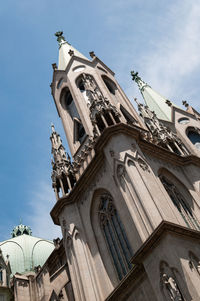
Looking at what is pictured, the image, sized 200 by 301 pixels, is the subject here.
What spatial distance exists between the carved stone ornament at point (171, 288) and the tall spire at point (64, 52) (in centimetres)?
2433

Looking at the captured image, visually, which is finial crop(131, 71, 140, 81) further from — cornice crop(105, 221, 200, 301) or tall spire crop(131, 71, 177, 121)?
cornice crop(105, 221, 200, 301)

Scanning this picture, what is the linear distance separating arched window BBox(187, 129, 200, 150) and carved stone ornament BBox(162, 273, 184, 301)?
1783 centimetres

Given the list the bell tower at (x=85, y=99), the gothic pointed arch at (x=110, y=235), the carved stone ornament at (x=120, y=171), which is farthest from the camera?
the bell tower at (x=85, y=99)

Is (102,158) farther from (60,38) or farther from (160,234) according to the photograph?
(60,38)

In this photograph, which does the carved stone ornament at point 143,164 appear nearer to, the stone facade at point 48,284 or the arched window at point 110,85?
the stone facade at point 48,284

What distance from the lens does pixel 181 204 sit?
62.1ft

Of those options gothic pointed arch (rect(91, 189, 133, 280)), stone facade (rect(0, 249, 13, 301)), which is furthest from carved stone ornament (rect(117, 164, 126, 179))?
stone facade (rect(0, 249, 13, 301))

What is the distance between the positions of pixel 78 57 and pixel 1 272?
19.6m

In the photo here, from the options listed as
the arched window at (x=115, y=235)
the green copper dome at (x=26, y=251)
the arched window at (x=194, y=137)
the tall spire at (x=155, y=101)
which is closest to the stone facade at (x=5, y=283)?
the green copper dome at (x=26, y=251)

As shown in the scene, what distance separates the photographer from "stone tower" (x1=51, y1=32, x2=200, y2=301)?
13.0m

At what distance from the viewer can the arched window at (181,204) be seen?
17828 millimetres

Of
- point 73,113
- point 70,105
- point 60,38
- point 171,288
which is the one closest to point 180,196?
point 171,288

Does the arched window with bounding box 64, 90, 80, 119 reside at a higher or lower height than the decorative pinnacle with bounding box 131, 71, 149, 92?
lower

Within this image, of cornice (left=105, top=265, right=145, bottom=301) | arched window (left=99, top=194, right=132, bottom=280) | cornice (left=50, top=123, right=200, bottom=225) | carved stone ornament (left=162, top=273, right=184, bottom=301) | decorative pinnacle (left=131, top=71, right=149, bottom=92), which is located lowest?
carved stone ornament (left=162, top=273, right=184, bottom=301)
